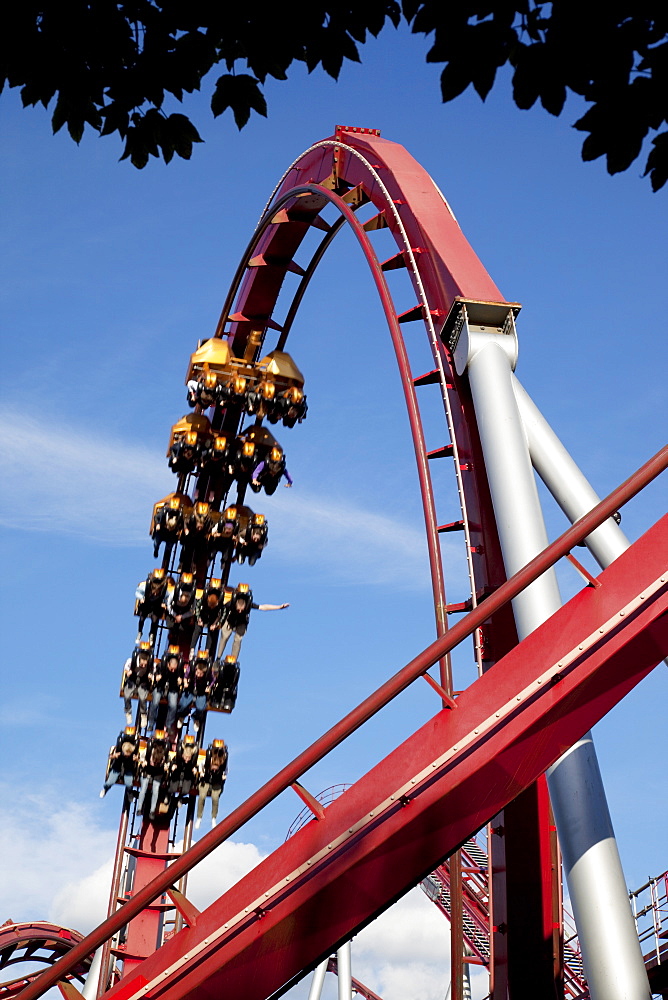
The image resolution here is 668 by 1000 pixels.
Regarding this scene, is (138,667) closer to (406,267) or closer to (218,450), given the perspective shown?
(218,450)

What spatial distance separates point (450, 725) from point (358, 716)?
1.28 feet

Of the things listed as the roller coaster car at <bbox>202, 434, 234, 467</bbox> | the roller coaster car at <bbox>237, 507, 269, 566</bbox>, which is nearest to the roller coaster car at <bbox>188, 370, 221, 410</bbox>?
the roller coaster car at <bbox>202, 434, 234, 467</bbox>

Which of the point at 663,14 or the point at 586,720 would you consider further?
the point at 586,720

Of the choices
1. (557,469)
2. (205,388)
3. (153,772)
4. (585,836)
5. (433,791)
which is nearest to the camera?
(433,791)

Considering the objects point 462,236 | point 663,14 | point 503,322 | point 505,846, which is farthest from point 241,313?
point 663,14

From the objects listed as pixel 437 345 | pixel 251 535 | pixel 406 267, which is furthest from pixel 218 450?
pixel 437 345

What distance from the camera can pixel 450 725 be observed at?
4453 mm

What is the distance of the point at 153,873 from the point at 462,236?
8237mm

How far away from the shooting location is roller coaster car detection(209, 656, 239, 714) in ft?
41.9

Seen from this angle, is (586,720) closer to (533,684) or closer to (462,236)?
(533,684)

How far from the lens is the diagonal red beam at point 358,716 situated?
4.37 m

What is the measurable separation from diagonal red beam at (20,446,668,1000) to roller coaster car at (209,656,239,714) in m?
8.31

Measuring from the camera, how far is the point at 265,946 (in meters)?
4.43

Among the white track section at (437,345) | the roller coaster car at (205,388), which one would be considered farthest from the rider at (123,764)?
the white track section at (437,345)
